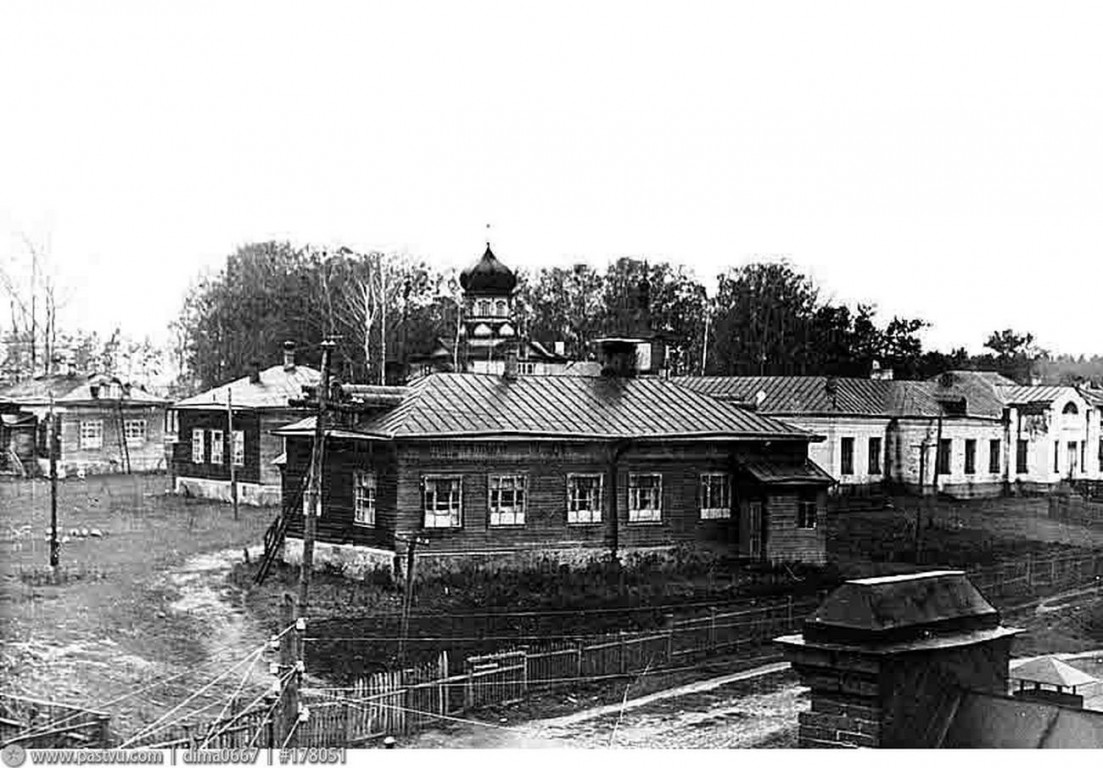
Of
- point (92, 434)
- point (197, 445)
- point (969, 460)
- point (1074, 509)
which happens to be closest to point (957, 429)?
point (969, 460)

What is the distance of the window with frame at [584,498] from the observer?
8938 mm

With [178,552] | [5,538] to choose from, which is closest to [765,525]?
[178,552]

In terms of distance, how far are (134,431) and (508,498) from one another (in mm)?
2627

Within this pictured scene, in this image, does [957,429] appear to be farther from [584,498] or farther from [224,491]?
[224,491]

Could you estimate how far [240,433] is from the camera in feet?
29.6

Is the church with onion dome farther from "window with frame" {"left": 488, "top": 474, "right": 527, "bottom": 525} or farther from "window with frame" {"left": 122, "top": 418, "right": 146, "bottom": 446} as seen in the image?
"window with frame" {"left": 122, "top": 418, "right": 146, "bottom": 446}

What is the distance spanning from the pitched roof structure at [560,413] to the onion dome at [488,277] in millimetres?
2015

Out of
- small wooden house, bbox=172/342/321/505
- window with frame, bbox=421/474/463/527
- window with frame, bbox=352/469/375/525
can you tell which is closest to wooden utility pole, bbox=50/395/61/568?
small wooden house, bbox=172/342/321/505

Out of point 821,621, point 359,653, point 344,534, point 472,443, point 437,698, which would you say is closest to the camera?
point 821,621

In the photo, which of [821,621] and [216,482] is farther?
[216,482]

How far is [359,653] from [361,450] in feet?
7.99

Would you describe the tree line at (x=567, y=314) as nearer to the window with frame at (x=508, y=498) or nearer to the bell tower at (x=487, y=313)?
the bell tower at (x=487, y=313)

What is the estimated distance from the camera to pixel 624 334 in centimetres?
756

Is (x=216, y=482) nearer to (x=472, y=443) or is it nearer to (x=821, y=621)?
(x=472, y=443)
